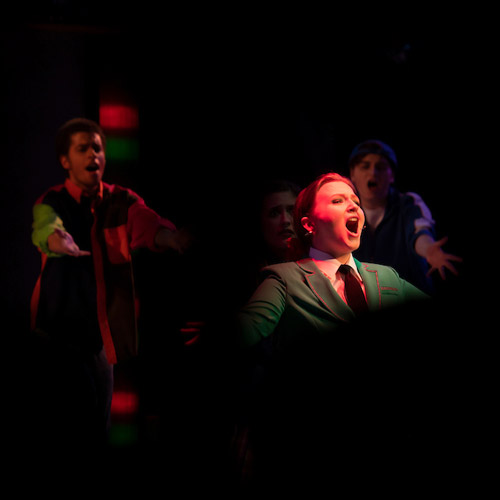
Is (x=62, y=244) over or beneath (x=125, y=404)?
over

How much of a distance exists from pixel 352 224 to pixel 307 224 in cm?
15

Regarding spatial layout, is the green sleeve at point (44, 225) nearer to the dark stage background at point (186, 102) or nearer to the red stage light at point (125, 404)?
the dark stage background at point (186, 102)

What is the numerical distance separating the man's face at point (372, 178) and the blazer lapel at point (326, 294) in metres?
0.95

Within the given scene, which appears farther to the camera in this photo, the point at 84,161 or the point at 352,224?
the point at 84,161

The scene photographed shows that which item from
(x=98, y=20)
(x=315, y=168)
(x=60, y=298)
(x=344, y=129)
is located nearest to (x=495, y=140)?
(x=344, y=129)

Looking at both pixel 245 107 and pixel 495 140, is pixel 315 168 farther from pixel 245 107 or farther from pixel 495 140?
pixel 495 140

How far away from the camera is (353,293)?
5.58 ft

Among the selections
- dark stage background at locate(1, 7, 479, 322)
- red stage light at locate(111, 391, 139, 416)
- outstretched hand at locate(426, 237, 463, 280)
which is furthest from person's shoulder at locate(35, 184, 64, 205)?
outstretched hand at locate(426, 237, 463, 280)

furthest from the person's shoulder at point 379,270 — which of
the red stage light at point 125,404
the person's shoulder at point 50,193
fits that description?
the person's shoulder at point 50,193

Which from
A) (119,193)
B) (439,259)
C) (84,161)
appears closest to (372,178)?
(439,259)

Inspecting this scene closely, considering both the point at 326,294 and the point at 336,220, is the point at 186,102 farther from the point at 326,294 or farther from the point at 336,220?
the point at 326,294

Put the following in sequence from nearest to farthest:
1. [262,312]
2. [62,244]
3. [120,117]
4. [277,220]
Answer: [262,312] < [277,220] < [62,244] < [120,117]

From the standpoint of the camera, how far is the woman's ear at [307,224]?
5.85ft

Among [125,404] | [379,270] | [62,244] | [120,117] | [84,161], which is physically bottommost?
[125,404]
